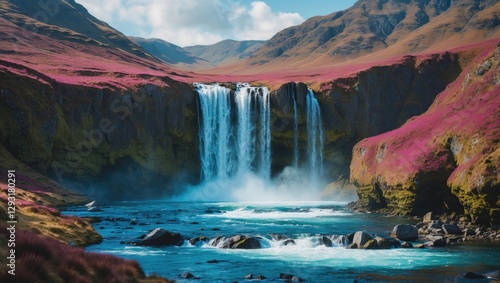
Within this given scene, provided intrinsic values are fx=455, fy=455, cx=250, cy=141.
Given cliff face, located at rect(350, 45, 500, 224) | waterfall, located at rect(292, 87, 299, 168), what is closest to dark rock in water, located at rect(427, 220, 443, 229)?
cliff face, located at rect(350, 45, 500, 224)

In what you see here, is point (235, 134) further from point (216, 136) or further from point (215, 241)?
point (215, 241)

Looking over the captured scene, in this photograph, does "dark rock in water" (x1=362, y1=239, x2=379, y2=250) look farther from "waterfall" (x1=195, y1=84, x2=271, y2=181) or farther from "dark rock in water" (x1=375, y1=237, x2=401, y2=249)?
"waterfall" (x1=195, y1=84, x2=271, y2=181)

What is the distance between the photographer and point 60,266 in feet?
49.4

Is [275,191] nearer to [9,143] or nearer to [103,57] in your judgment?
[9,143]

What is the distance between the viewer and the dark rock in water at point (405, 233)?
3910 centimetres

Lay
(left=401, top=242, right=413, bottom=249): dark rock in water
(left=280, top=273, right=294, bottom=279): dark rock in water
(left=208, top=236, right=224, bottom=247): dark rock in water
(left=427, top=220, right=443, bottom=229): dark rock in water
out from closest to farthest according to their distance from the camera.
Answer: (left=280, top=273, right=294, bottom=279): dark rock in water
(left=401, top=242, right=413, bottom=249): dark rock in water
(left=208, top=236, right=224, bottom=247): dark rock in water
(left=427, top=220, right=443, bottom=229): dark rock in water

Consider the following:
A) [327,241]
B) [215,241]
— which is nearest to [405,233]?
[327,241]

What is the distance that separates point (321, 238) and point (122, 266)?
22093 millimetres

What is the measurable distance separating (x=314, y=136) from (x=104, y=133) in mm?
42029

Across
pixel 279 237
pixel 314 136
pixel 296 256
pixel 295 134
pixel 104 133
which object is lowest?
pixel 296 256

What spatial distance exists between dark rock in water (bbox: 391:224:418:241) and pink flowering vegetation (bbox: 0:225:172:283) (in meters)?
25.9

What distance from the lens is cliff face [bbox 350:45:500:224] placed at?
40.5 meters

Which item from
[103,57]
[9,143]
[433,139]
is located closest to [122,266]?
[433,139]

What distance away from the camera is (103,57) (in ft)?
577
